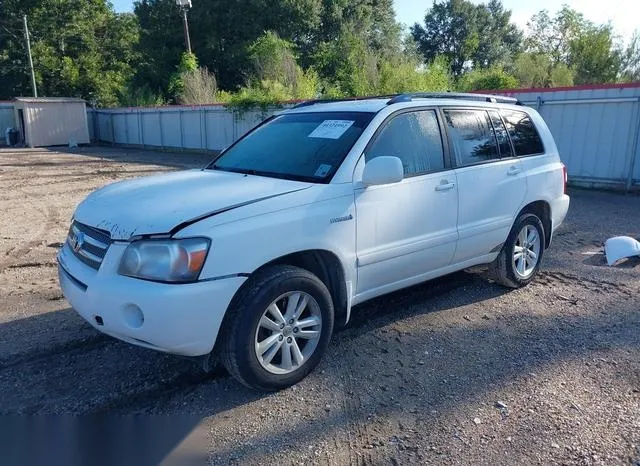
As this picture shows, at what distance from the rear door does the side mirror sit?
1.00 m

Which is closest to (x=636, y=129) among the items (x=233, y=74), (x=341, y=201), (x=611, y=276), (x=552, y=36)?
(x=611, y=276)

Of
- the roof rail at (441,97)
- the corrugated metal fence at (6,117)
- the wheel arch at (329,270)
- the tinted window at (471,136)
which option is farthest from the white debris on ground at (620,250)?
the corrugated metal fence at (6,117)

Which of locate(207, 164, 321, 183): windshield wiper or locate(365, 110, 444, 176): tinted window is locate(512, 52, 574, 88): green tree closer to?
locate(365, 110, 444, 176): tinted window

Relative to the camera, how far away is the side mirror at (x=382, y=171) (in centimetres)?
376

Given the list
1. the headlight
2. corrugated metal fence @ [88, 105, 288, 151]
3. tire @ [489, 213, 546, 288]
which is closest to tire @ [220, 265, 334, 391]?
the headlight

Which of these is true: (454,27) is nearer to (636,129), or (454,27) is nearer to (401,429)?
(636,129)

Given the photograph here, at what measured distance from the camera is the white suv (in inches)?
124

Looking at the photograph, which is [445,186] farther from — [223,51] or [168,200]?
[223,51]

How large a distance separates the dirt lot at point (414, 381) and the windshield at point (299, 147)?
55.0 inches

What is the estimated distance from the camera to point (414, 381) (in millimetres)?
3721

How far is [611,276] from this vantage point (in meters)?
6.01

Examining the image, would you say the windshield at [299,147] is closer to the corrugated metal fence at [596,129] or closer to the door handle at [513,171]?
the door handle at [513,171]

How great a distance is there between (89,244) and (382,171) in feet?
6.49

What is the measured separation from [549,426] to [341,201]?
1.87 meters
